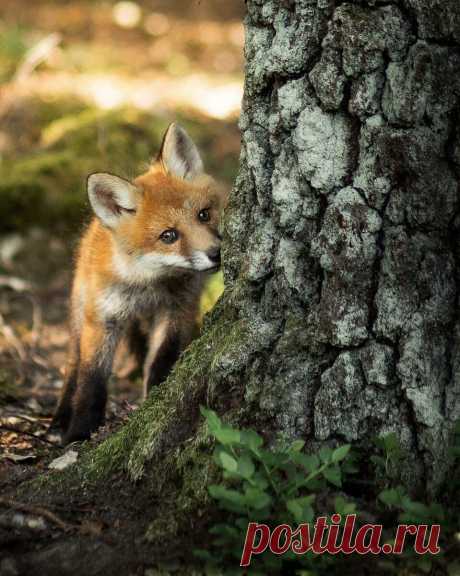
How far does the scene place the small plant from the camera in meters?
2.34

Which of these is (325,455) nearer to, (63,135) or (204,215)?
(204,215)

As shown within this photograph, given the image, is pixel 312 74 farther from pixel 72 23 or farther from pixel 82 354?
pixel 72 23

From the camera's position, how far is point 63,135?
8.20 metres

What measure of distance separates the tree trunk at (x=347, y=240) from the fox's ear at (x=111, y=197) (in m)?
1.50

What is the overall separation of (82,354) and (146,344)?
1.01 metres

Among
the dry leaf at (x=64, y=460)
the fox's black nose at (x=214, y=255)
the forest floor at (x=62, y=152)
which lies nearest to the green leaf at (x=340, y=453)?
the forest floor at (x=62, y=152)

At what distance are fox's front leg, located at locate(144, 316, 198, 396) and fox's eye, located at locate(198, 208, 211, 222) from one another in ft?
2.00

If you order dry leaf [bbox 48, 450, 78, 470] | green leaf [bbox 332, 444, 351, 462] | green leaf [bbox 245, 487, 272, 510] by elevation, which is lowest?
dry leaf [bbox 48, 450, 78, 470]

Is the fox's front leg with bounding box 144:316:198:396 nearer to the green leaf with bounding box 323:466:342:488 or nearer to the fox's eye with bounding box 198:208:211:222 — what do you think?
the fox's eye with bounding box 198:208:211:222

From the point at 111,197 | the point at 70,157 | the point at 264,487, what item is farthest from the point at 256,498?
the point at 70,157

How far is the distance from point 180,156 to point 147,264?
2.25ft

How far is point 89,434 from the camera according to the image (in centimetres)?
416

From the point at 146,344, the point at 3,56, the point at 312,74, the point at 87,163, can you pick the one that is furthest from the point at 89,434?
the point at 3,56

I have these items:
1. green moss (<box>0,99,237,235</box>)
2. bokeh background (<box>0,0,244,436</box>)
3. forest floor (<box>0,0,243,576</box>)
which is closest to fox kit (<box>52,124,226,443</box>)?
forest floor (<box>0,0,243,576</box>)
